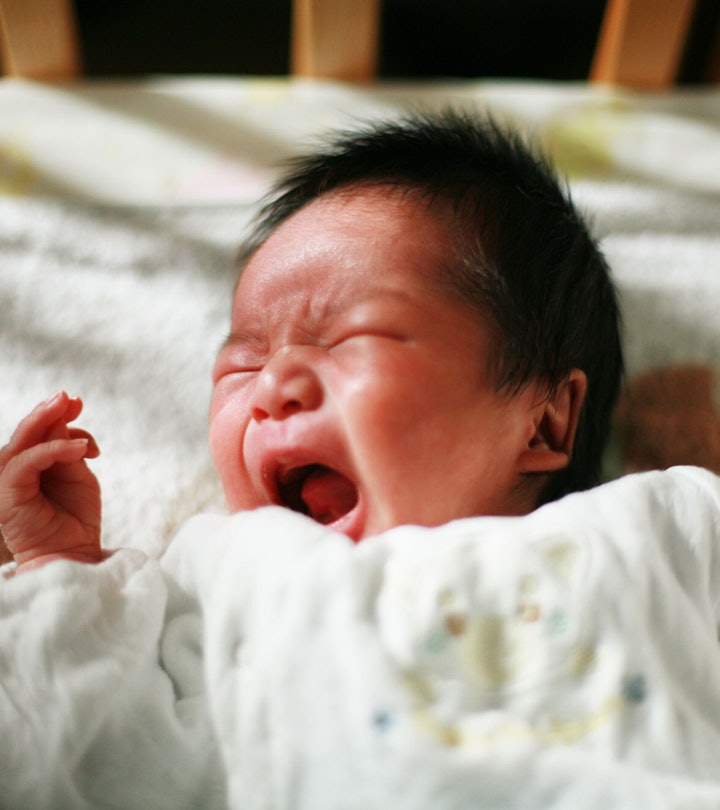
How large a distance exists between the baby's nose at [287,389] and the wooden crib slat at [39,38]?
0.74m

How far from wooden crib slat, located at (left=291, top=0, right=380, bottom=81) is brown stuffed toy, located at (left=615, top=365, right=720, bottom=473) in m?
0.63

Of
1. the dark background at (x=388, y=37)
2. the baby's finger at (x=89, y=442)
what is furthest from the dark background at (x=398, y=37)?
the baby's finger at (x=89, y=442)

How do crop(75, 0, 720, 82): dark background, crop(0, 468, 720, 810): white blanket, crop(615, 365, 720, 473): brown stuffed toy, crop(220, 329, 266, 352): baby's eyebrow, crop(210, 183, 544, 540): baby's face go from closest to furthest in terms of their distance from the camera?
crop(0, 468, 720, 810): white blanket → crop(210, 183, 544, 540): baby's face → crop(220, 329, 266, 352): baby's eyebrow → crop(615, 365, 720, 473): brown stuffed toy → crop(75, 0, 720, 82): dark background

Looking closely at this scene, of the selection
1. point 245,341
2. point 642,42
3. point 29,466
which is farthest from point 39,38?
point 642,42

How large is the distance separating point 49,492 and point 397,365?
0.34 meters

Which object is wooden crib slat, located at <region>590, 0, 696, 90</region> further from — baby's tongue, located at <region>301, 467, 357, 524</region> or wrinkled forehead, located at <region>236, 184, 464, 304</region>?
baby's tongue, located at <region>301, 467, 357, 524</region>

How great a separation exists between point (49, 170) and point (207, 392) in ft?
1.45

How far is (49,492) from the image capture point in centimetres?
82

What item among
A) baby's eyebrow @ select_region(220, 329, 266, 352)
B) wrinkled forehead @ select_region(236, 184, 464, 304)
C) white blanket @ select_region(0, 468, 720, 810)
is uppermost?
wrinkled forehead @ select_region(236, 184, 464, 304)

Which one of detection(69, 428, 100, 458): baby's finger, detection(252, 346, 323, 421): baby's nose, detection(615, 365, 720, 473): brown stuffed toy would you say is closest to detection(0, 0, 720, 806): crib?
detection(615, 365, 720, 473): brown stuffed toy

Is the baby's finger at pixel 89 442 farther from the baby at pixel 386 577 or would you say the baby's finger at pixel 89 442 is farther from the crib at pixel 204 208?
the crib at pixel 204 208

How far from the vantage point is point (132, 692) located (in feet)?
2.36

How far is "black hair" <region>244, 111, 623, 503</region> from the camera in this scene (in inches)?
33.9

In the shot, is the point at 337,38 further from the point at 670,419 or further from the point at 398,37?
the point at 670,419
